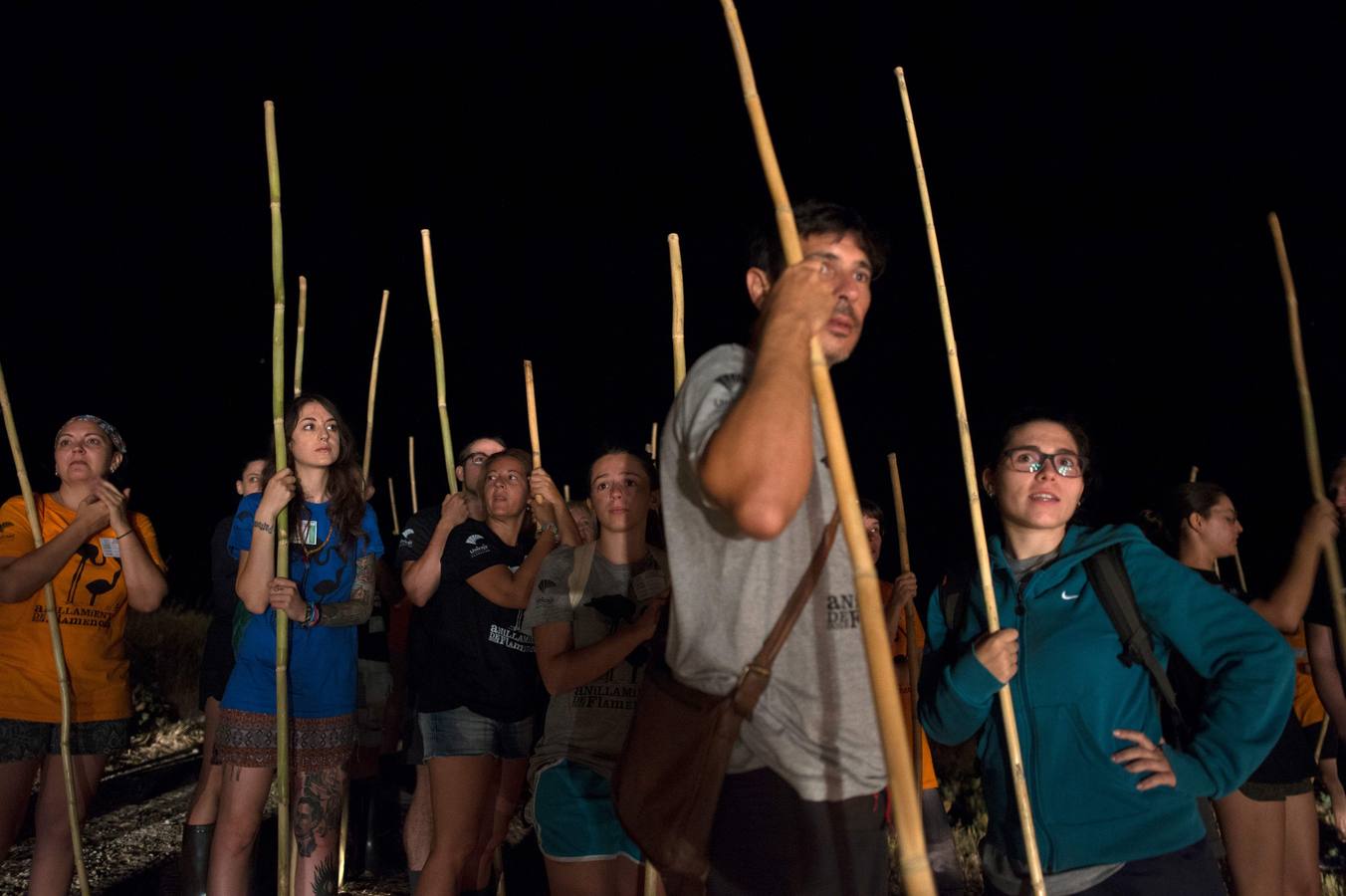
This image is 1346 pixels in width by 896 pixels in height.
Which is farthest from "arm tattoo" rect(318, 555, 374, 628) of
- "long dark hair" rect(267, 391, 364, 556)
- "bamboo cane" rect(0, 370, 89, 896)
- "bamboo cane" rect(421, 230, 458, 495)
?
"bamboo cane" rect(0, 370, 89, 896)

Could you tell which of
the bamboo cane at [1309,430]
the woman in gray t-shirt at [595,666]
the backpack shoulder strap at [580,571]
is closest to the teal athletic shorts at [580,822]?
the woman in gray t-shirt at [595,666]

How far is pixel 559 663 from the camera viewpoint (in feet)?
11.5

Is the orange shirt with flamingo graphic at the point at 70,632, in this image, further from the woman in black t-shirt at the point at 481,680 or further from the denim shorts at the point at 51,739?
the woman in black t-shirt at the point at 481,680

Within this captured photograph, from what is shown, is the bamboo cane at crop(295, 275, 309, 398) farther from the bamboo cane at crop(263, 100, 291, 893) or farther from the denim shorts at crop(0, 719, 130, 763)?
the denim shorts at crop(0, 719, 130, 763)

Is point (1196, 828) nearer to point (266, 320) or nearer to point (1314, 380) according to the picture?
point (1314, 380)

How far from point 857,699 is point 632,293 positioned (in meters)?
29.8

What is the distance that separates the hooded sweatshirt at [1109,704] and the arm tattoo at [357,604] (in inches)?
98.4

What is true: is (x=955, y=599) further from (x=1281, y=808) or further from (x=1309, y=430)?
(x=1281, y=808)

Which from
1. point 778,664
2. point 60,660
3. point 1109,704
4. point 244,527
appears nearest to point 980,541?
point 1109,704

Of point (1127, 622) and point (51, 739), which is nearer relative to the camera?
point (1127, 622)

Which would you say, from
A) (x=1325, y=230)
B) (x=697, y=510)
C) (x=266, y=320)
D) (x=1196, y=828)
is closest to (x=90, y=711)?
(x=697, y=510)

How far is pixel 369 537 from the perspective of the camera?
4.57 metres

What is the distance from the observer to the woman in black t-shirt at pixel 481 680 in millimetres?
4238

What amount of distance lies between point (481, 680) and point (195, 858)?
153cm
